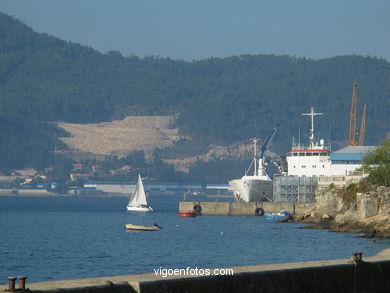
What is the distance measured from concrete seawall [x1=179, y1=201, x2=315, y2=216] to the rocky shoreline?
1726cm

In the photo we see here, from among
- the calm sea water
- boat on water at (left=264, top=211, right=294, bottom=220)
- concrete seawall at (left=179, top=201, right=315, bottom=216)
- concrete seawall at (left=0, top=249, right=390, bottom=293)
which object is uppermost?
concrete seawall at (left=179, top=201, right=315, bottom=216)

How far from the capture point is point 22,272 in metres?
58.5

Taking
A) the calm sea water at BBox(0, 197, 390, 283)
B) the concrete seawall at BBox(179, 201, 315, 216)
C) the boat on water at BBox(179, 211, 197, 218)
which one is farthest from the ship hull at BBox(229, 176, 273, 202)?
Result: the calm sea water at BBox(0, 197, 390, 283)

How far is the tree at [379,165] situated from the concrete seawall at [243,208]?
2082cm

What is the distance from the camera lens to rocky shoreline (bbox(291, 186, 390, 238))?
293 ft

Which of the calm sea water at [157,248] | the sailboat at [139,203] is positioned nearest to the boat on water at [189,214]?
the calm sea water at [157,248]

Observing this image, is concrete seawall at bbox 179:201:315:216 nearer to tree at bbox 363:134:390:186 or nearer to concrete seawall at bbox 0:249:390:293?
tree at bbox 363:134:390:186

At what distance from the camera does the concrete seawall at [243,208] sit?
13362 cm

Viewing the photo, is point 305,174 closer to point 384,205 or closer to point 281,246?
point 384,205

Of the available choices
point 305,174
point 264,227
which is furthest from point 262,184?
point 264,227

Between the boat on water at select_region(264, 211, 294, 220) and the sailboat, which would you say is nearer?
the boat on water at select_region(264, 211, 294, 220)

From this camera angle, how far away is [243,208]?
14050 cm

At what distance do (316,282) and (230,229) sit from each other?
280ft

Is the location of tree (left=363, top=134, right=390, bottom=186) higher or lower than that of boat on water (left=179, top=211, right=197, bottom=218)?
higher
